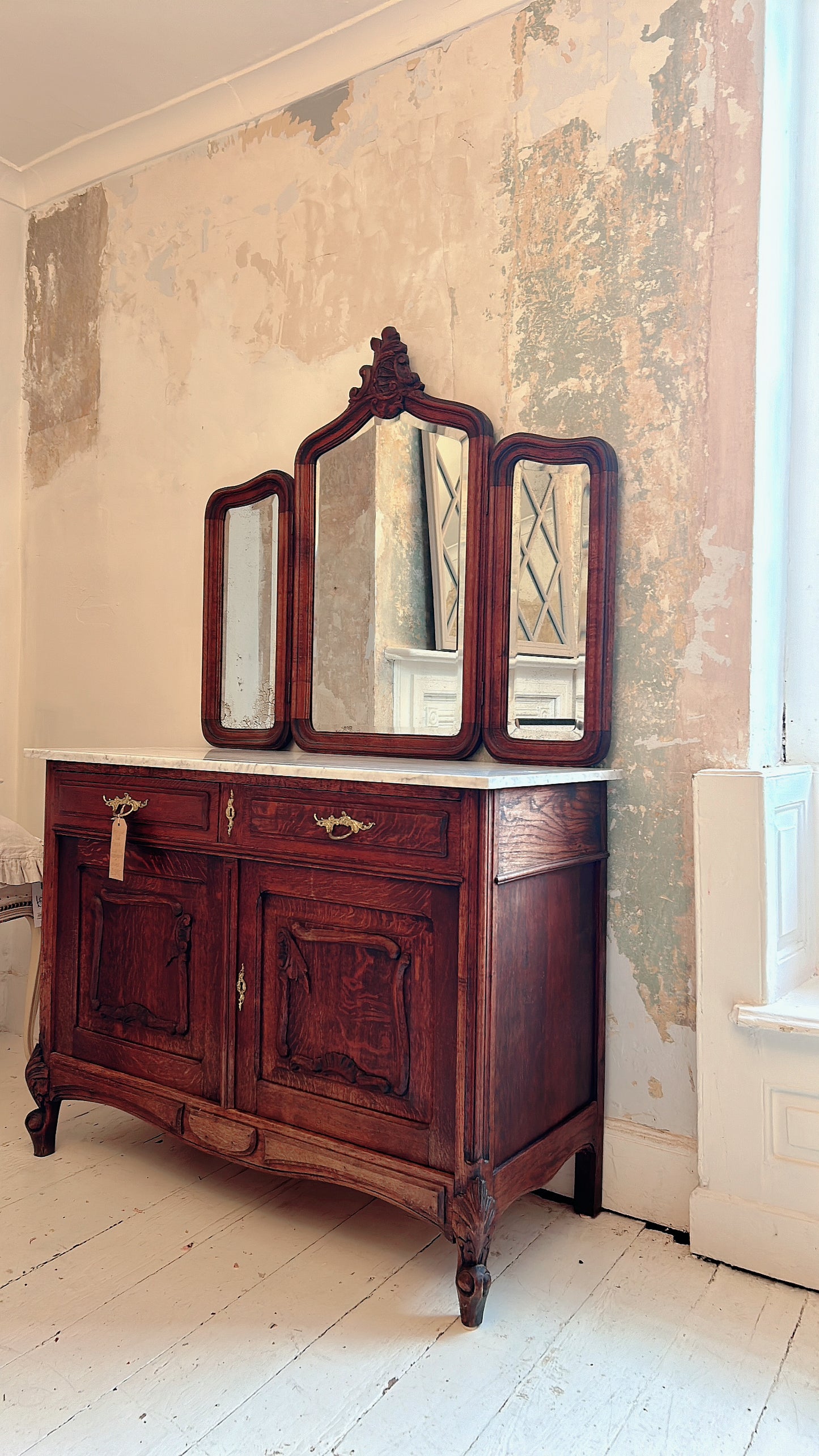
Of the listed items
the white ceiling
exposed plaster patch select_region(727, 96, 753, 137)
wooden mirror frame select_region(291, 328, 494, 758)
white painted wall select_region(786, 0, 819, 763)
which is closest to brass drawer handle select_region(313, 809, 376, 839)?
wooden mirror frame select_region(291, 328, 494, 758)

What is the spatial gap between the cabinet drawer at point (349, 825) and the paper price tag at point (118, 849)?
30 cm

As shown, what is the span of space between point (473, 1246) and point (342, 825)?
0.83 m

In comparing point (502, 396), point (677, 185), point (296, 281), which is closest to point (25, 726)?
point (296, 281)

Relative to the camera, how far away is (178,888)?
7.80ft

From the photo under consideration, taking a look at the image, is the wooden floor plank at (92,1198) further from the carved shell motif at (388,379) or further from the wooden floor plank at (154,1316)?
the carved shell motif at (388,379)

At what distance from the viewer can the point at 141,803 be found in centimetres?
243

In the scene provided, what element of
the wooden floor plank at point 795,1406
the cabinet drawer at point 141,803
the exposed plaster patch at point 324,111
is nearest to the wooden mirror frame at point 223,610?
the cabinet drawer at point 141,803

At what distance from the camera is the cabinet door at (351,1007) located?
1945 millimetres

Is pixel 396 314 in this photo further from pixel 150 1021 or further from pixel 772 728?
pixel 150 1021

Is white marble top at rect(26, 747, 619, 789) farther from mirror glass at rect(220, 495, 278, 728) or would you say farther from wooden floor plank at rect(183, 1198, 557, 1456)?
wooden floor plank at rect(183, 1198, 557, 1456)

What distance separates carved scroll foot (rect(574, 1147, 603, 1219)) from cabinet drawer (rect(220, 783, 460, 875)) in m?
0.89

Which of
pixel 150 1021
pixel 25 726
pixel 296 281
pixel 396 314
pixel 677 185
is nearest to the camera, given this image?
pixel 677 185

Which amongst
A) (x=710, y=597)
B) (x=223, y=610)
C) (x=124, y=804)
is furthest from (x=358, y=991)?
(x=223, y=610)

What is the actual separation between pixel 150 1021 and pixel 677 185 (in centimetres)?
231
